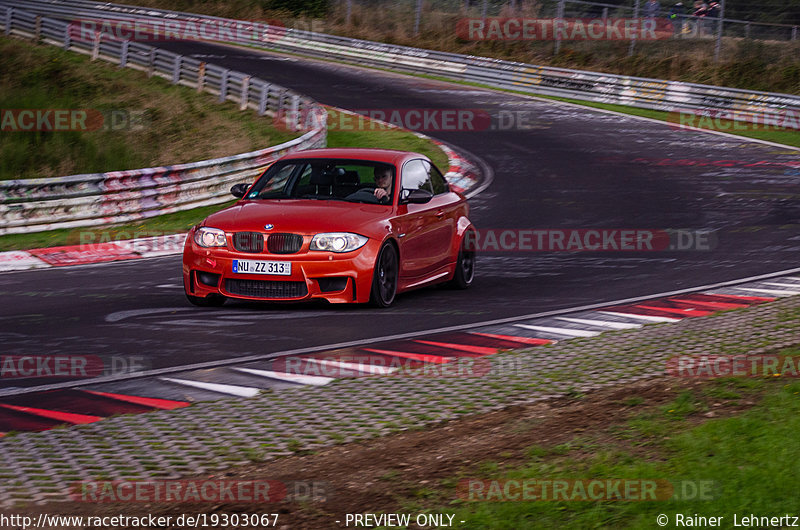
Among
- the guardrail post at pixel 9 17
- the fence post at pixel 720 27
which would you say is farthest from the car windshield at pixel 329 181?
the guardrail post at pixel 9 17

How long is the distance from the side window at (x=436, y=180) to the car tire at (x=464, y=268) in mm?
608

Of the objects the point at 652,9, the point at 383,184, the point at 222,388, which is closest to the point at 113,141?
the point at 383,184

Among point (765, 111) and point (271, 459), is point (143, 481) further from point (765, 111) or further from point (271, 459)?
point (765, 111)

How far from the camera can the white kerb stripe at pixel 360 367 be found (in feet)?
24.7

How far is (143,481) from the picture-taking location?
4949mm

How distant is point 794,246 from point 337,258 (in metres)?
8.00

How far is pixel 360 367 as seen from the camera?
766 centimetres

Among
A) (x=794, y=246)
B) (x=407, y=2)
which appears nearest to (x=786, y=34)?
(x=407, y=2)

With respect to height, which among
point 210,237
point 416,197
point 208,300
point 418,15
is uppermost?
point 418,15
